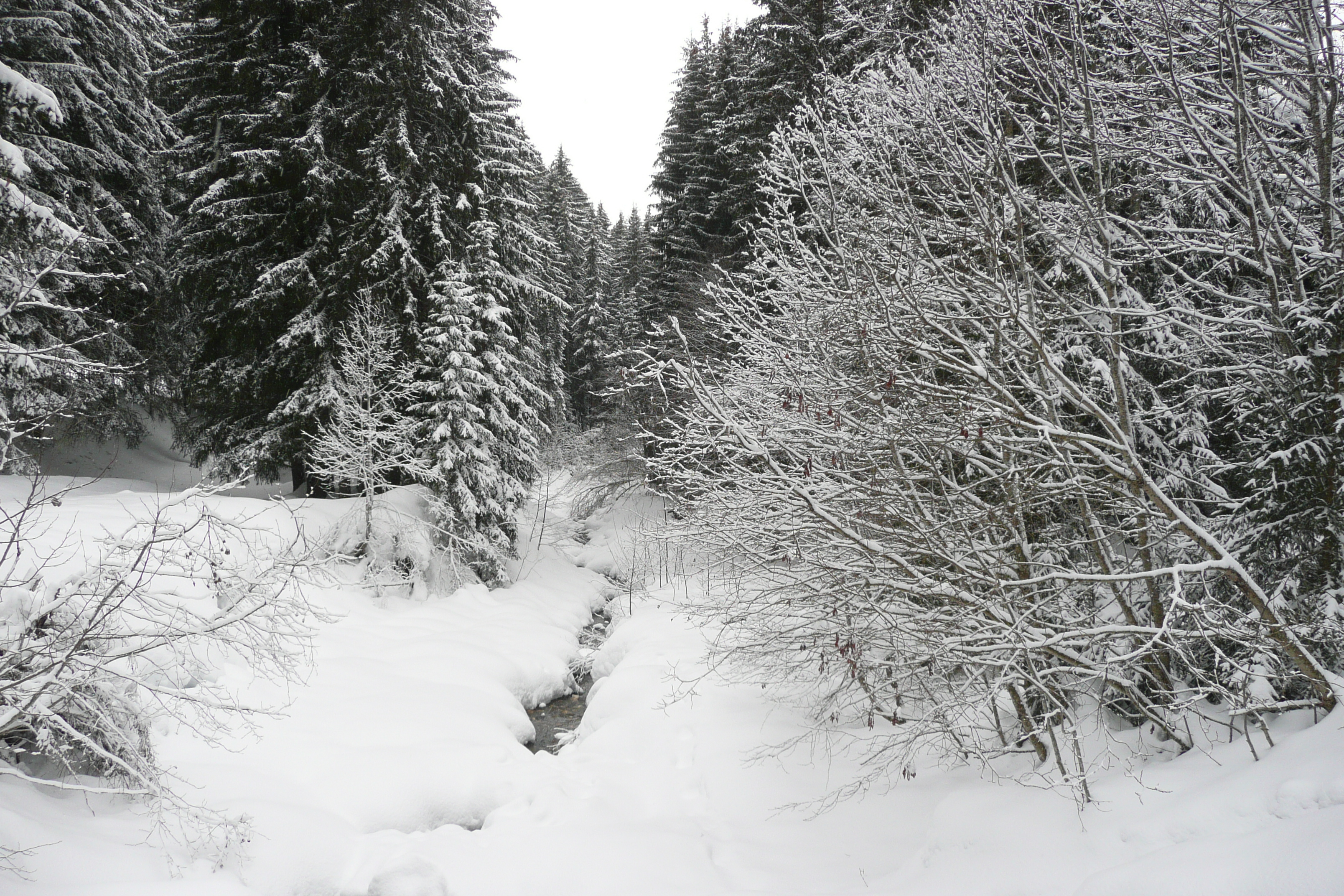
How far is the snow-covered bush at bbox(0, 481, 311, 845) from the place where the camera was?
11.2 feet

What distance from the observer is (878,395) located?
3.64m

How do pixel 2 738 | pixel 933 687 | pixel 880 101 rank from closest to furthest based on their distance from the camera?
pixel 2 738 → pixel 933 687 → pixel 880 101

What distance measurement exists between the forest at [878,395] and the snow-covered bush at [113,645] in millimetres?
50

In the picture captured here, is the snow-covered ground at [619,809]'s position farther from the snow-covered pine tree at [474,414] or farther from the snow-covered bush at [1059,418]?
the snow-covered pine tree at [474,414]

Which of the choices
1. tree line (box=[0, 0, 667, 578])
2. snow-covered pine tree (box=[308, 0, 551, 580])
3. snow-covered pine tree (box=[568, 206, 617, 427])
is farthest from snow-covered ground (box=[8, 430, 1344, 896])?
snow-covered pine tree (box=[568, 206, 617, 427])

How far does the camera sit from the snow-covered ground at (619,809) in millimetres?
2799

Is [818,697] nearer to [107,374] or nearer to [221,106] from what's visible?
[107,374]

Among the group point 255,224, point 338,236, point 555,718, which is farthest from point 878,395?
point 255,224

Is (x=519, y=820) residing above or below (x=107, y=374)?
below

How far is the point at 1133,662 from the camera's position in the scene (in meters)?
3.84

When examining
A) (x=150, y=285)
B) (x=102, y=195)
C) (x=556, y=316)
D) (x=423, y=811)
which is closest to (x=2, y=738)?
(x=423, y=811)

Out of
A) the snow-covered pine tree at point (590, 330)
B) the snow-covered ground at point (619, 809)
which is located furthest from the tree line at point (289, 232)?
the snow-covered pine tree at point (590, 330)

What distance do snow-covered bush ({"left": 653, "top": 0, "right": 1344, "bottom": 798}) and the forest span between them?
0.05 m

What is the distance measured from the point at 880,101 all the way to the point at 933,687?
5.93 meters
